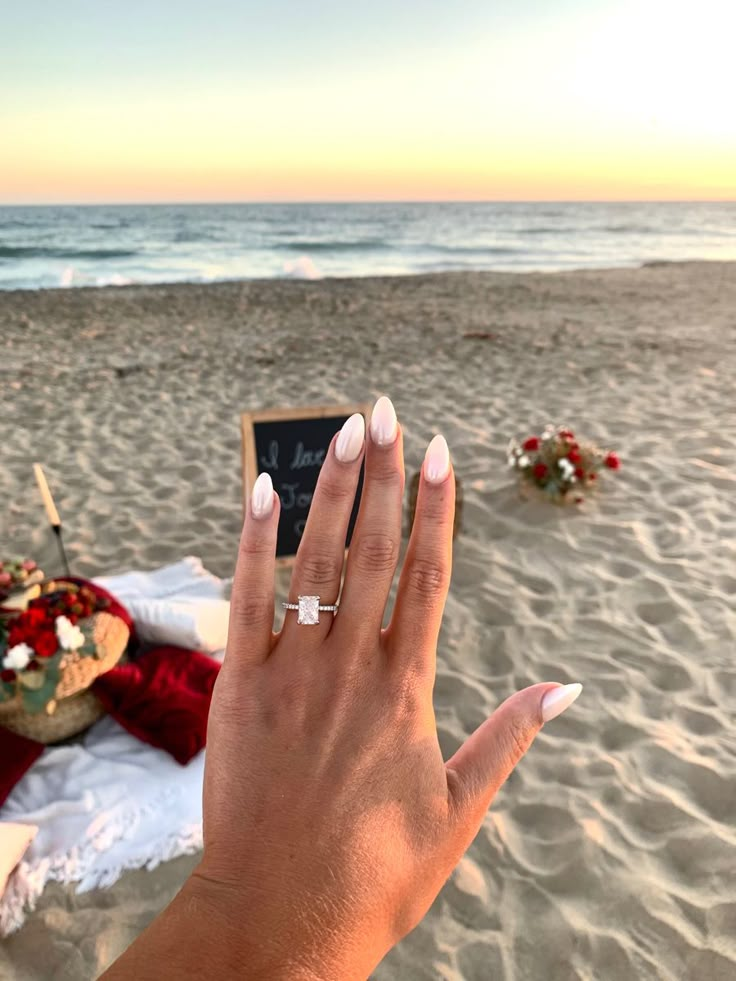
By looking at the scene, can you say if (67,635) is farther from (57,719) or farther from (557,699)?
(557,699)

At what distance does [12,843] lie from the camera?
Answer: 198 cm

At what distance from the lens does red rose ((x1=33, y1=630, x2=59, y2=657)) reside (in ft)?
7.32

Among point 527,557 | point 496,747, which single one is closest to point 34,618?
point 496,747

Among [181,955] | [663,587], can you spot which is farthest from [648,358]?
[181,955]

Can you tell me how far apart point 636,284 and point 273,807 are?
57.1 feet

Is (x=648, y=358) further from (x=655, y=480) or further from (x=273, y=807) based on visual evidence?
(x=273, y=807)

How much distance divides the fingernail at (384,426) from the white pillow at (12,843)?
6.23 feet

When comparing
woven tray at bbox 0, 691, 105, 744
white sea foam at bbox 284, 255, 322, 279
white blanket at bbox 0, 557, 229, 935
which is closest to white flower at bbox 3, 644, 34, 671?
woven tray at bbox 0, 691, 105, 744

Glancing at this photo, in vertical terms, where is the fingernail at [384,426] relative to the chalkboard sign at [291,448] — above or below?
above

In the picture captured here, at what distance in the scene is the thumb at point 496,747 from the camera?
1009 millimetres

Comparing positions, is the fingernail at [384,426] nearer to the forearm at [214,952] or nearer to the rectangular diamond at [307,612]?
the rectangular diamond at [307,612]

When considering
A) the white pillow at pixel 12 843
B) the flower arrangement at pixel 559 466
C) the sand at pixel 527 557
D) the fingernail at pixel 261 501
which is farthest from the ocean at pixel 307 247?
the fingernail at pixel 261 501

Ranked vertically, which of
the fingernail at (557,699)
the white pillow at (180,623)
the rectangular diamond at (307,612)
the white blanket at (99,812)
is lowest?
the white blanket at (99,812)

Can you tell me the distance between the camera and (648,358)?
8055mm
